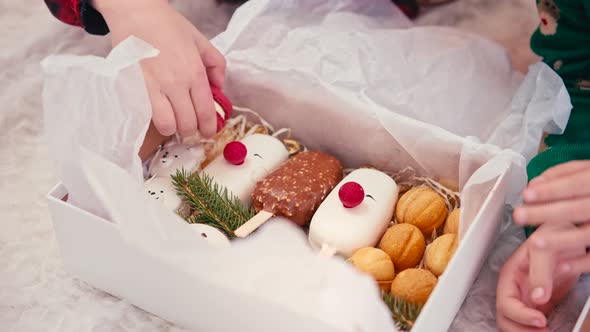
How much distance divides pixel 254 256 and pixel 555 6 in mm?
467

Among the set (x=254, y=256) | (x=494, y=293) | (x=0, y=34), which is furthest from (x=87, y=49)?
(x=494, y=293)

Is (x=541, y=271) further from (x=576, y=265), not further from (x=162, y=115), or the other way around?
(x=162, y=115)

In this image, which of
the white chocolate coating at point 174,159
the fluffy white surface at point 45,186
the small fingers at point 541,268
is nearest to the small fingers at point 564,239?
the small fingers at point 541,268

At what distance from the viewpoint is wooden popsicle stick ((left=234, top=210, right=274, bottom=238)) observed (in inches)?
25.2

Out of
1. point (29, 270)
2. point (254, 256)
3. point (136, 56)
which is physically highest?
point (136, 56)

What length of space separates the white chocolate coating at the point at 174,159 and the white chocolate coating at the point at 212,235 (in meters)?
0.10

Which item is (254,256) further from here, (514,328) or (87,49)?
(87,49)

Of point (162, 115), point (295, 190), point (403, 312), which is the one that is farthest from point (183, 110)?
point (403, 312)

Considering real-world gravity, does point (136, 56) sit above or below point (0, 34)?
above

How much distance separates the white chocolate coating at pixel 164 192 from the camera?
68 centimetres

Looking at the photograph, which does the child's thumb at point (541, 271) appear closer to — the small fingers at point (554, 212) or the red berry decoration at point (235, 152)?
the small fingers at point (554, 212)

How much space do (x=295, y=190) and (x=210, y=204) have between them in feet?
0.27

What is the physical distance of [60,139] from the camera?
0.61m

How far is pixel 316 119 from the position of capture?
2.52 ft
